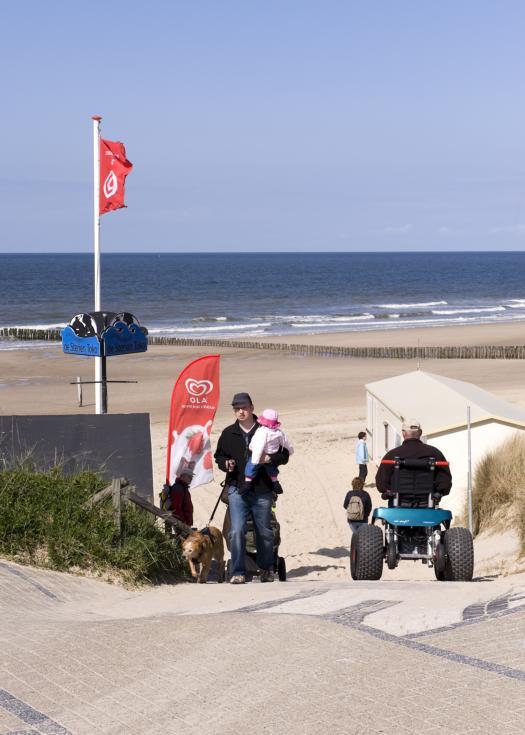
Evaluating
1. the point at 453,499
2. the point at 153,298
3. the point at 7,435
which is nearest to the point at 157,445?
the point at 453,499

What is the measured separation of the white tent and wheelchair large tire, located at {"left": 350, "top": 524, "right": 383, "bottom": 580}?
5.55 metres

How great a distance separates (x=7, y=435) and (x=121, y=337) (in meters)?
1.99

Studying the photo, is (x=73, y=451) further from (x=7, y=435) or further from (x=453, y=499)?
(x=453, y=499)

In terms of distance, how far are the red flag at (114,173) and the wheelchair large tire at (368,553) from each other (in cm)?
728

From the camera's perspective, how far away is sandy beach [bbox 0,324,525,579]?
15.3 m

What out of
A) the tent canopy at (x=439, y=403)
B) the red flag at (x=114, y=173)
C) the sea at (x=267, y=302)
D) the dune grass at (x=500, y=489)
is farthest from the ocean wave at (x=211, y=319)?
the dune grass at (x=500, y=489)

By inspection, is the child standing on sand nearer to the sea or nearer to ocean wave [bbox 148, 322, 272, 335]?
the sea

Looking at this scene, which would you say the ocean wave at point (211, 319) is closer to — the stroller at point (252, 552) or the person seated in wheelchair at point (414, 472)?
the stroller at point (252, 552)

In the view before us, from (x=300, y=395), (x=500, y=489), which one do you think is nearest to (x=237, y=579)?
(x=500, y=489)

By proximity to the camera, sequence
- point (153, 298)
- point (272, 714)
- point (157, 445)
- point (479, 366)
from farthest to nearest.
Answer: point (153, 298) < point (479, 366) < point (157, 445) < point (272, 714)

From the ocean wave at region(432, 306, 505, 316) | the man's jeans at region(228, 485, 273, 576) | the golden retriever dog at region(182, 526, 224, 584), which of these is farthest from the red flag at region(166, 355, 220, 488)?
the ocean wave at region(432, 306, 505, 316)

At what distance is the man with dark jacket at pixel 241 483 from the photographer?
27.9 ft

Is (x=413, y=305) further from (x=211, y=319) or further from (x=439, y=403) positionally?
(x=439, y=403)

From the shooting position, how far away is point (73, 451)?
34.6 ft
